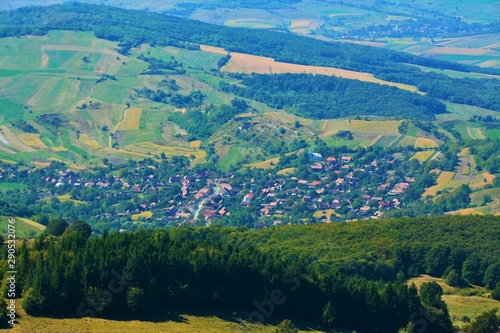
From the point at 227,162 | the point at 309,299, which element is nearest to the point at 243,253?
the point at 309,299

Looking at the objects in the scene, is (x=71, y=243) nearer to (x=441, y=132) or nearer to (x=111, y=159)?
(x=111, y=159)

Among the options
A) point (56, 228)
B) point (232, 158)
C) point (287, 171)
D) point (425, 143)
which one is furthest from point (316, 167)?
point (56, 228)

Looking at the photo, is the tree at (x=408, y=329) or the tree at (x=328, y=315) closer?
the tree at (x=408, y=329)

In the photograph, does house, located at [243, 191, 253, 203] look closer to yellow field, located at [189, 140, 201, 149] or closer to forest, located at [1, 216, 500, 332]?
yellow field, located at [189, 140, 201, 149]

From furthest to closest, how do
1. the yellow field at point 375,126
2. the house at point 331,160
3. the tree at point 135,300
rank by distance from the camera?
the yellow field at point 375,126 → the house at point 331,160 → the tree at point 135,300

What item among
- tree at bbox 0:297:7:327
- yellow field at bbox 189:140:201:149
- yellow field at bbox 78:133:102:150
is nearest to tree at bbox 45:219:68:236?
tree at bbox 0:297:7:327

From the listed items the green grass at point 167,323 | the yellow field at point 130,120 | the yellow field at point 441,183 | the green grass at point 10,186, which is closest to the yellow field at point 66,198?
the green grass at point 10,186

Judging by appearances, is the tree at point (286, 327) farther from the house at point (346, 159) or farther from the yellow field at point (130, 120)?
the yellow field at point (130, 120)
